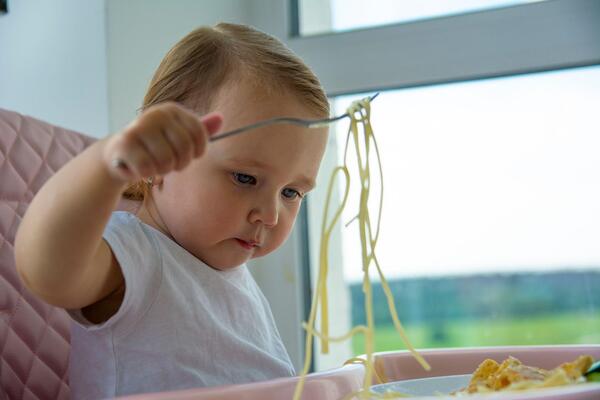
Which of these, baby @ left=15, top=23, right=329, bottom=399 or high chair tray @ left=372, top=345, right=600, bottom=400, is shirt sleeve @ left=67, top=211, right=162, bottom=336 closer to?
baby @ left=15, top=23, right=329, bottom=399

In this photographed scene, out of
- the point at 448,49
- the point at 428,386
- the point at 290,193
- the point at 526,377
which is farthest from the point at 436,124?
the point at 526,377

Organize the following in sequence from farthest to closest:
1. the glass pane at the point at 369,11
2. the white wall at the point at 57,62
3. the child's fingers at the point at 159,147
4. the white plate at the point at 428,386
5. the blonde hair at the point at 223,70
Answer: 1. the glass pane at the point at 369,11
2. the white wall at the point at 57,62
3. the blonde hair at the point at 223,70
4. the white plate at the point at 428,386
5. the child's fingers at the point at 159,147

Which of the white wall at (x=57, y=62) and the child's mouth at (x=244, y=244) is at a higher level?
the white wall at (x=57, y=62)

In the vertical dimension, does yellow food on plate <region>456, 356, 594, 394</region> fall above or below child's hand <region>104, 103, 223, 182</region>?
below

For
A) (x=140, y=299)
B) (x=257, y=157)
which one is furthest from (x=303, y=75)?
(x=140, y=299)

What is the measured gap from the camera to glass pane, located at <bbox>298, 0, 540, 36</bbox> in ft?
3.84

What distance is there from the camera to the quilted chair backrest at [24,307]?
737mm

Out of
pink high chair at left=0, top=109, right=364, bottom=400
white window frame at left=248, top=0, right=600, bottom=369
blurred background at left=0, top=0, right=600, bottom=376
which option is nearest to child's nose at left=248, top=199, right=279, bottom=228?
pink high chair at left=0, top=109, right=364, bottom=400

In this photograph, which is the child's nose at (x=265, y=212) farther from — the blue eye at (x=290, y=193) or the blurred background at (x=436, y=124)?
the blurred background at (x=436, y=124)

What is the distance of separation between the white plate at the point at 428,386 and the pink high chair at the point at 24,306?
0.35m

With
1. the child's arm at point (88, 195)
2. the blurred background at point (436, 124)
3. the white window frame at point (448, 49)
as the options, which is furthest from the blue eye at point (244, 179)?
the white window frame at point (448, 49)

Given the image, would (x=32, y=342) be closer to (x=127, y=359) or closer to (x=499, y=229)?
(x=127, y=359)

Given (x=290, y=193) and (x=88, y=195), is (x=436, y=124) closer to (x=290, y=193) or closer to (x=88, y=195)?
(x=290, y=193)

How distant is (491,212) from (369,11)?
0.38 metres
